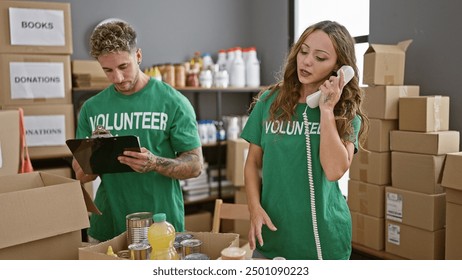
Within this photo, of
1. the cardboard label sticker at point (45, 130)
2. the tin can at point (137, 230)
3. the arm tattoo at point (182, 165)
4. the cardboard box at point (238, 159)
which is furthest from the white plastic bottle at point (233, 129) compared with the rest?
the tin can at point (137, 230)

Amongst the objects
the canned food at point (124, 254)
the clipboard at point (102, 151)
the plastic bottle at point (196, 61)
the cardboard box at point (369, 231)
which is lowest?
the cardboard box at point (369, 231)

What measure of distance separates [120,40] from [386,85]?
157cm

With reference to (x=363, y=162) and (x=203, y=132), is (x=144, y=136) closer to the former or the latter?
(x=363, y=162)

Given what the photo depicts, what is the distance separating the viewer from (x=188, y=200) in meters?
3.39

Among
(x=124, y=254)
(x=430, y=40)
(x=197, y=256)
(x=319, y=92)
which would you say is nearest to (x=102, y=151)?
(x=124, y=254)

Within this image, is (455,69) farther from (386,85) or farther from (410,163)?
(410,163)

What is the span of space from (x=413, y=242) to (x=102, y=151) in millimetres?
1764

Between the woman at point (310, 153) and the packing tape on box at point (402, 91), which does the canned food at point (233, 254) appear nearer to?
the woman at point (310, 153)

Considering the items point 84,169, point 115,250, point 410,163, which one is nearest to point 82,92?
point 84,169

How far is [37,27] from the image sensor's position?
8.98ft

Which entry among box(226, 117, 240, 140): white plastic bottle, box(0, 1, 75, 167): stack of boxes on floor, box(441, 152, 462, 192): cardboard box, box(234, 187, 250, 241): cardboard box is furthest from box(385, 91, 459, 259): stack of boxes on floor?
box(0, 1, 75, 167): stack of boxes on floor

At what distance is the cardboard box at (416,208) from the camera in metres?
2.27

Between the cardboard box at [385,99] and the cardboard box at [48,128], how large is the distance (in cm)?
179

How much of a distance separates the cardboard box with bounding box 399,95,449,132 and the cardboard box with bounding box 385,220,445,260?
521 mm
